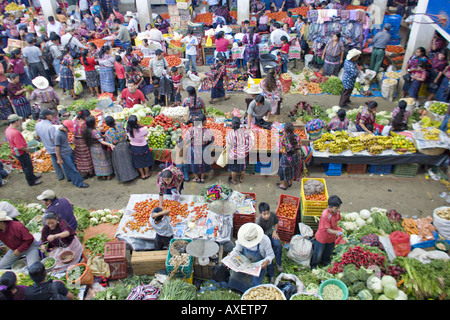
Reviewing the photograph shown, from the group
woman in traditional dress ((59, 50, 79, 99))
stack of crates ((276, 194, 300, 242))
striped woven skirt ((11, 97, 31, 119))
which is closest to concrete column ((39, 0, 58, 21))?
woman in traditional dress ((59, 50, 79, 99))

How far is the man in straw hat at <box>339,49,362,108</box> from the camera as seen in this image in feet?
31.8

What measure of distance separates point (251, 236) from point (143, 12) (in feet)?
45.1

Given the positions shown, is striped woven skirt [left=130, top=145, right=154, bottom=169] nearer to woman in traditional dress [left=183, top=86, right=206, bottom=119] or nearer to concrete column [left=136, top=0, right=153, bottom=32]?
woman in traditional dress [left=183, top=86, right=206, bottom=119]

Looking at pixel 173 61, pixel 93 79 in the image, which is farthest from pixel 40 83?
pixel 173 61

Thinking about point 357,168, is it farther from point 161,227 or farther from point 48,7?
point 48,7

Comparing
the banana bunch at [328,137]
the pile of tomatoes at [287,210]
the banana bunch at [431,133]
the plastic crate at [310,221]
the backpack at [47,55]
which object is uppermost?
the backpack at [47,55]

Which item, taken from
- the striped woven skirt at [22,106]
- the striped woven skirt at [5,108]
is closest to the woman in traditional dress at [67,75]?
the striped woven skirt at [22,106]

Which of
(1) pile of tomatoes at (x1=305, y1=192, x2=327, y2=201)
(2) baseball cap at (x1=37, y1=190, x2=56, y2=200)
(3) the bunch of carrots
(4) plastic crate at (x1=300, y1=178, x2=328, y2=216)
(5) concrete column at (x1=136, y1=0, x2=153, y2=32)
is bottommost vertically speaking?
(4) plastic crate at (x1=300, y1=178, x2=328, y2=216)

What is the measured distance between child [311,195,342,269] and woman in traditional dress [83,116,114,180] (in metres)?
4.81

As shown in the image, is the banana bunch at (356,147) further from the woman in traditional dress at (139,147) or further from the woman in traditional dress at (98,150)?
the woman in traditional dress at (98,150)

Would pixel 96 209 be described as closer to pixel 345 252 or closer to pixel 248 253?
pixel 248 253

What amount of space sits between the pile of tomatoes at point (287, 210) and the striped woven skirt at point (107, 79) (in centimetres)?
746

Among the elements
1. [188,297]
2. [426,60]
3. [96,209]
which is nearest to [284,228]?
[188,297]

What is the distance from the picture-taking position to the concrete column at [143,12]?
15.4 meters
